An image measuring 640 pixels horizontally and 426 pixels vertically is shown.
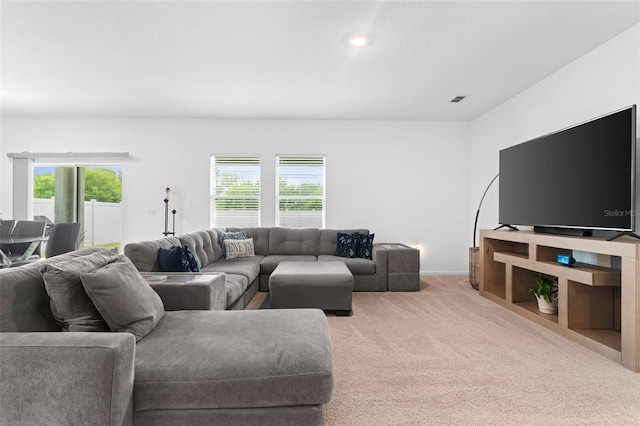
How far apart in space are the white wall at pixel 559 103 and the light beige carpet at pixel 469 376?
1.93 m

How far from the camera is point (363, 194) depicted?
556cm

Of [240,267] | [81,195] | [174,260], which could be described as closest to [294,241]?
[240,267]

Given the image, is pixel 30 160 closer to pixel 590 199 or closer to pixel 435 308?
pixel 435 308

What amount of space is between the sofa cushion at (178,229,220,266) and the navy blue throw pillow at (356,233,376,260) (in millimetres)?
1997

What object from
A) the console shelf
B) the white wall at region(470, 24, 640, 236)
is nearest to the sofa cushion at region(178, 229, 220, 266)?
the console shelf

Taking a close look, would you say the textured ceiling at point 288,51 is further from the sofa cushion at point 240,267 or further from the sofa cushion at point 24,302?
the sofa cushion at point 240,267

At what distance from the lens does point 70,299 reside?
4.99ft

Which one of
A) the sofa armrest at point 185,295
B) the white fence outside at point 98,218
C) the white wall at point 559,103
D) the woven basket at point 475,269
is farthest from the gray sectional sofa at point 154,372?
the white fence outside at point 98,218

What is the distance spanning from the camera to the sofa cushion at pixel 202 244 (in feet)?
11.9

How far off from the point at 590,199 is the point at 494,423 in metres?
2.15

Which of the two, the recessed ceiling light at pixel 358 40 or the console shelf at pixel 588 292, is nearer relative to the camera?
the console shelf at pixel 588 292

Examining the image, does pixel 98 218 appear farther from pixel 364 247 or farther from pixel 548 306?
pixel 548 306

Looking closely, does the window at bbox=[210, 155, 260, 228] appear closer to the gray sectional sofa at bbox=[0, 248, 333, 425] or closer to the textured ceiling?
the textured ceiling

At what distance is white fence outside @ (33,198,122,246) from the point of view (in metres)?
5.69
